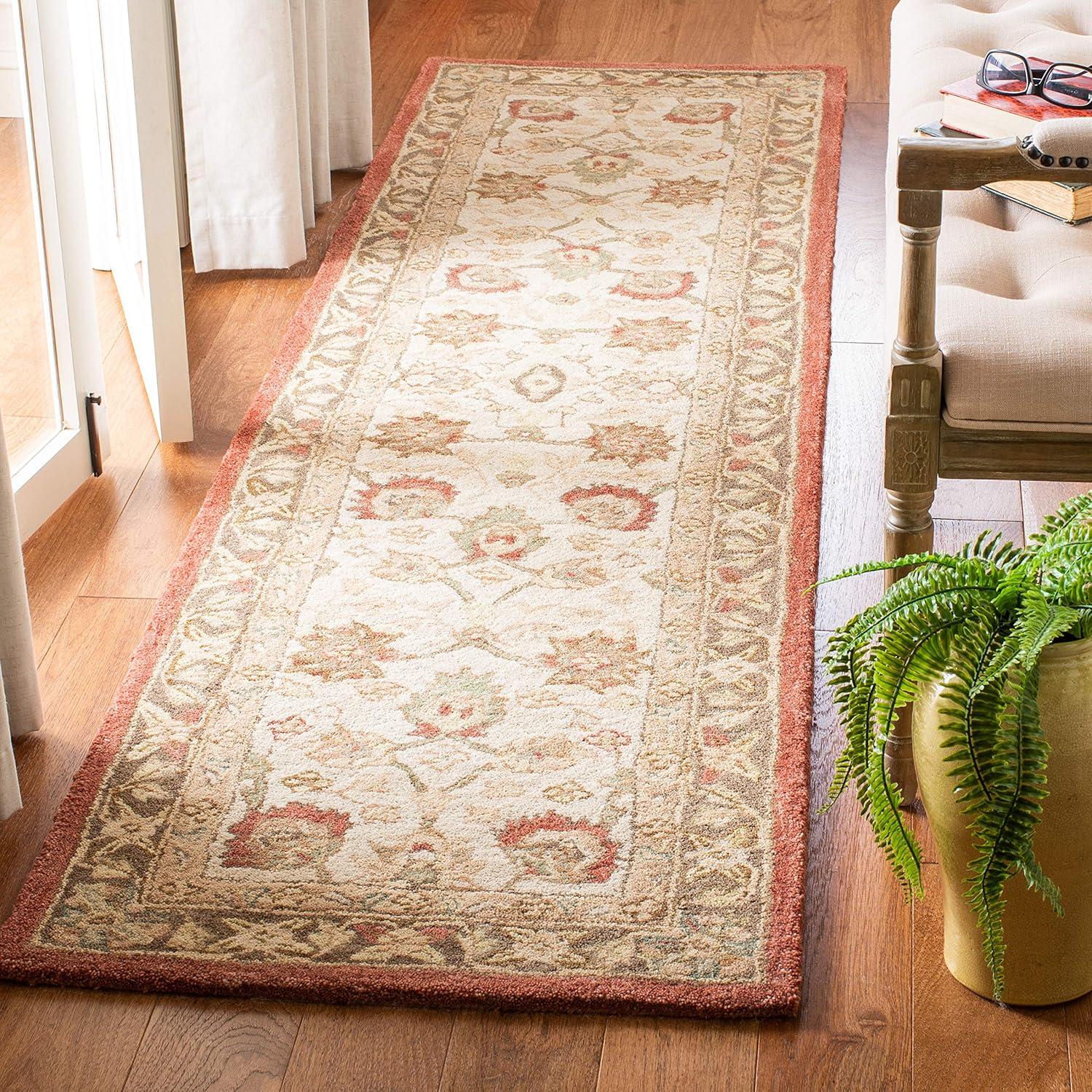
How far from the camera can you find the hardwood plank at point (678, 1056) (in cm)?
148

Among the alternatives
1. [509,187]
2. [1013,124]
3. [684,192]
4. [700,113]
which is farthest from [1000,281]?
[700,113]

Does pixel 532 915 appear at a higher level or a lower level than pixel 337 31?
lower

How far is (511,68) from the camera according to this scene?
3889mm

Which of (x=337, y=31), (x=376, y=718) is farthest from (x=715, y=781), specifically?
(x=337, y=31)

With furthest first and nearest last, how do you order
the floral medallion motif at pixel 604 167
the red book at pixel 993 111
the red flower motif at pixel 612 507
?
the floral medallion motif at pixel 604 167, the red flower motif at pixel 612 507, the red book at pixel 993 111

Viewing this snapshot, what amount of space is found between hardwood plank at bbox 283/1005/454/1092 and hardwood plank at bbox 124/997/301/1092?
0.06ft

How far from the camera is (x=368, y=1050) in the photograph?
1.52 meters

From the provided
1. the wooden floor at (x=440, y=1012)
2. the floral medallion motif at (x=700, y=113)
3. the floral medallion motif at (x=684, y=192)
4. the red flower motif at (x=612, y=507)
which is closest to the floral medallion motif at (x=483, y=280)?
the wooden floor at (x=440, y=1012)

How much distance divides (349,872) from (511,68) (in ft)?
8.73

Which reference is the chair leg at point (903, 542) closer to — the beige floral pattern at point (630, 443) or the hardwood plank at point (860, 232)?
the beige floral pattern at point (630, 443)

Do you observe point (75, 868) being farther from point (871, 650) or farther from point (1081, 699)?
point (1081, 699)

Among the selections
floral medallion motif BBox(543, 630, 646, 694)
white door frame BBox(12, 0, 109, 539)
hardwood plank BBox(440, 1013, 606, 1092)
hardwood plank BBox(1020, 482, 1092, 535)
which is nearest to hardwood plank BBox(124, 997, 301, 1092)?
hardwood plank BBox(440, 1013, 606, 1092)

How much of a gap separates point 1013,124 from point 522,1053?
1.25 metres

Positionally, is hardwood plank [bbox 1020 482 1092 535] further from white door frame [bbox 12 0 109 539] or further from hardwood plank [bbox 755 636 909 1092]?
white door frame [bbox 12 0 109 539]
